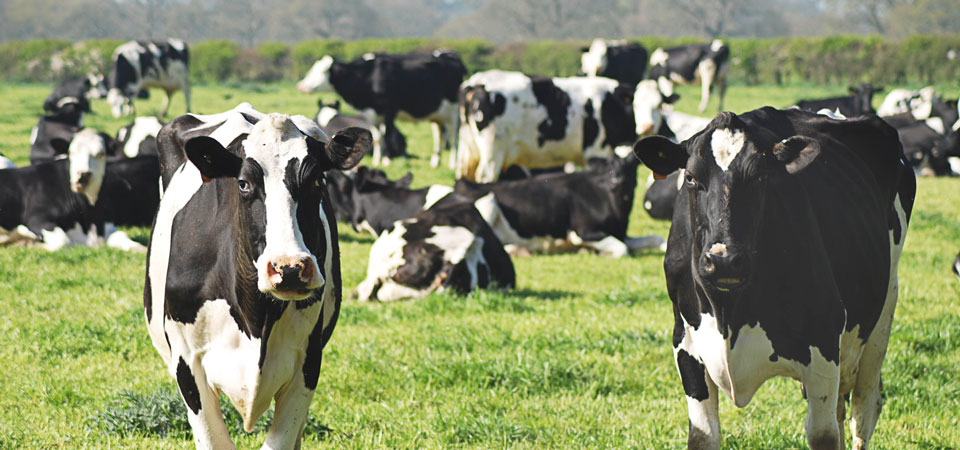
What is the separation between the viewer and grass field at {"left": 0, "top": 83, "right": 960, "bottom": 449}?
531cm

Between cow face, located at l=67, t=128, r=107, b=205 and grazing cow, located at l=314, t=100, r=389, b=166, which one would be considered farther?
grazing cow, located at l=314, t=100, r=389, b=166

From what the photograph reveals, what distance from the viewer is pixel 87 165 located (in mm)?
Answer: 10508

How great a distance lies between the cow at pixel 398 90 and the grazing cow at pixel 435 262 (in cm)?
965

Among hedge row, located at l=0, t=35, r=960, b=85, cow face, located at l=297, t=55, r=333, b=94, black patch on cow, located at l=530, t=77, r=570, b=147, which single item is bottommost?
hedge row, located at l=0, t=35, r=960, b=85

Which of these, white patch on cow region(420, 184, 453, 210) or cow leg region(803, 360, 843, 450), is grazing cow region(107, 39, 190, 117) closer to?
white patch on cow region(420, 184, 453, 210)

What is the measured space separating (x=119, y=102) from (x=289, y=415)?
2364cm

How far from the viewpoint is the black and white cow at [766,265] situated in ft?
12.7

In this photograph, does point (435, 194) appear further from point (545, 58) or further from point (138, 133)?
point (545, 58)

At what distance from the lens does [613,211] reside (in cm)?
1152

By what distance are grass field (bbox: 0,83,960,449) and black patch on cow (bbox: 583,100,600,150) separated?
16.8ft

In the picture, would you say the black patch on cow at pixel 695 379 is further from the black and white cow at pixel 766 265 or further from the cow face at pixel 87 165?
the cow face at pixel 87 165

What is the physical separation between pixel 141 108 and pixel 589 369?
82.1 feet

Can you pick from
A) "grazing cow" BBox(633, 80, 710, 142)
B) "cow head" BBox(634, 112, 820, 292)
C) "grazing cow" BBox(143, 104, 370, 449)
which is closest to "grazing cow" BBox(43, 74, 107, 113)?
"grazing cow" BBox(633, 80, 710, 142)

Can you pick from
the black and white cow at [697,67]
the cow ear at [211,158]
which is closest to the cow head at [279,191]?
the cow ear at [211,158]
